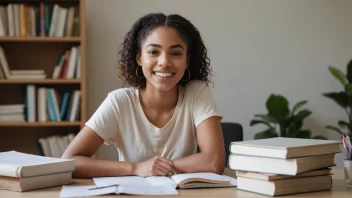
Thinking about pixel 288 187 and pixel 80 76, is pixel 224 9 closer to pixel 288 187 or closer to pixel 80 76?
pixel 80 76

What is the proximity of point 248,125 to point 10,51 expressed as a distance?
189 centimetres

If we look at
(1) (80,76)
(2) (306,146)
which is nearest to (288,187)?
(2) (306,146)

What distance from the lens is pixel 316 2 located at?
4383 millimetres

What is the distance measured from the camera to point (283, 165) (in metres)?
1.55

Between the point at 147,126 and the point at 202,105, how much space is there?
0.23 meters

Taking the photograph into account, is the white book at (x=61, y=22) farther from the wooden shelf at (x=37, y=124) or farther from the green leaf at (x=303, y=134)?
the green leaf at (x=303, y=134)

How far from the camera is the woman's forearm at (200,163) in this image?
1.97 metres

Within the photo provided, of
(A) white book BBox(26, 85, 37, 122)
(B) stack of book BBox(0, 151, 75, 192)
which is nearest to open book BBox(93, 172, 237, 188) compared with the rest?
(B) stack of book BBox(0, 151, 75, 192)

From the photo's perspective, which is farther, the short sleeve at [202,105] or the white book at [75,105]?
the white book at [75,105]

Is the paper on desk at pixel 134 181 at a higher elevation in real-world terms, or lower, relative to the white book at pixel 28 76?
lower

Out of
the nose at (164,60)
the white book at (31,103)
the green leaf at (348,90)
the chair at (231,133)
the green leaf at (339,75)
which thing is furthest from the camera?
the green leaf at (339,75)

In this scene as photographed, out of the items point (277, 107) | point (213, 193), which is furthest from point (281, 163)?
point (277, 107)

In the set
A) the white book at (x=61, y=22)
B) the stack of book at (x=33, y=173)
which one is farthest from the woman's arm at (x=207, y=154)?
the white book at (x=61, y=22)

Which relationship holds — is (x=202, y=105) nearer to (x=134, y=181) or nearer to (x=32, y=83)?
(x=134, y=181)
